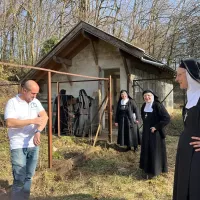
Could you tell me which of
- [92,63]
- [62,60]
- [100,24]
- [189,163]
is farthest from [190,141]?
[100,24]

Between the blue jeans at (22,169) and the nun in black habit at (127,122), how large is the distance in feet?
12.5

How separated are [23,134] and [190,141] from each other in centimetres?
204

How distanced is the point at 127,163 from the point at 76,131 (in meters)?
3.50

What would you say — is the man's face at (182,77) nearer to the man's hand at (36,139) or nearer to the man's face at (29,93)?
the man's face at (29,93)

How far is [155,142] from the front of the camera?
16.0 feet

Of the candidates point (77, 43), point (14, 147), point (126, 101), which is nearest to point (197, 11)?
point (77, 43)

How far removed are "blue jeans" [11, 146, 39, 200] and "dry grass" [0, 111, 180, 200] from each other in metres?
0.82

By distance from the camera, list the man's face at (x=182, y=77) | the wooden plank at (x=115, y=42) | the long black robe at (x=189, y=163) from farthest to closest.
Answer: the wooden plank at (x=115, y=42) → the man's face at (x=182, y=77) → the long black robe at (x=189, y=163)

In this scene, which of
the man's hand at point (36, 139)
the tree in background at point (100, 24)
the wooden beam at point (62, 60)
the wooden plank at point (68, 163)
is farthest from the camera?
the tree in background at point (100, 24)

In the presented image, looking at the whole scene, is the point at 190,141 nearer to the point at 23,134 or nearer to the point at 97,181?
the point at 23,134

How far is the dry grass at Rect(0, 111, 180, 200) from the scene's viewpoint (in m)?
4.21

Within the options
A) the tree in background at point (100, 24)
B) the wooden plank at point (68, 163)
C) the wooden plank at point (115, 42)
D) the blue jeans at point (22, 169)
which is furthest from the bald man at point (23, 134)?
the tree in background at point (100, 24)

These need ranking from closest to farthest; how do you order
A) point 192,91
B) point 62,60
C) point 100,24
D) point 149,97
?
point 192,91
point 149,97
point 62,60
point 100,24

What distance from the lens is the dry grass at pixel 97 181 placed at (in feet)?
13.8
